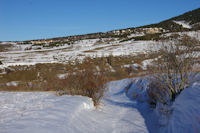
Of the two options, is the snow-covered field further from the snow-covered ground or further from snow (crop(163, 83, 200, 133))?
the snow-covered ground

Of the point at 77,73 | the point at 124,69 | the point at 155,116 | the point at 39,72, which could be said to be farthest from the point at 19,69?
the point at 155,116

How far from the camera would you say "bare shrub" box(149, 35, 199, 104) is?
20.0 ft

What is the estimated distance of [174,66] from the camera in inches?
249

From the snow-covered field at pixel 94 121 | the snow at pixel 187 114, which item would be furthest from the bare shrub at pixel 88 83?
the snow at pixel 187 114

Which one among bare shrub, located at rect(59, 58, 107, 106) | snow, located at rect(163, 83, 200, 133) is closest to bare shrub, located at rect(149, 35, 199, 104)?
snow, located at rect(163, 83, 200, 133)

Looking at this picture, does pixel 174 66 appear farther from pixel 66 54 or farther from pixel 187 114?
pixel 66 54

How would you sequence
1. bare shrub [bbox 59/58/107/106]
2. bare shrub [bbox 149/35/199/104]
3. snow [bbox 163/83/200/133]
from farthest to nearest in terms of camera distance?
bare shrub [bbox 59/58/107/106]
bare shrub [bbox 149/35/199/104]
snow [bbox 163/83/200/133]

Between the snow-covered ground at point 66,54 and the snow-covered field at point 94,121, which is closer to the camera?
the snow-covered field at point 94,121

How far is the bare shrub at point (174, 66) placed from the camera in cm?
610

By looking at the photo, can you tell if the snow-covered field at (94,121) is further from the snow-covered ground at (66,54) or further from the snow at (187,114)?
the snow-covered ground at (66,54)

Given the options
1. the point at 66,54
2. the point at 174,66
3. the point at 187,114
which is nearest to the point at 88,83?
the point at 174,66

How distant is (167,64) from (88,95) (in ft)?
11.3

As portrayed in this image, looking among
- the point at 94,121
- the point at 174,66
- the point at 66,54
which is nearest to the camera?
the point at 94,121

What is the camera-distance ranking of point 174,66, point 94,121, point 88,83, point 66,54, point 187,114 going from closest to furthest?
point 187,114
point 94,121
point 174,66
point 88,83
point 66,54
